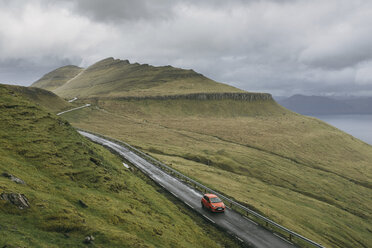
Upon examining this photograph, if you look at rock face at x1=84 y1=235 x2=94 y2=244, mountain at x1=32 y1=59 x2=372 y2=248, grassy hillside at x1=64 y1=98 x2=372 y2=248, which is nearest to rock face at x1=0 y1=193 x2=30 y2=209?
rock face at x1=84 y1=235 x2=94 y2=244

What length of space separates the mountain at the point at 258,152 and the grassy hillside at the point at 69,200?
1517 cm

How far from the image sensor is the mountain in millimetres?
44094

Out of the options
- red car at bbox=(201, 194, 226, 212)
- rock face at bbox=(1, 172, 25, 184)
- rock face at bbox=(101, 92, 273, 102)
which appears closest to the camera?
rock face at bbox=(1, 172, 25, 184)

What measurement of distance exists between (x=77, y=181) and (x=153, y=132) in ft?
239

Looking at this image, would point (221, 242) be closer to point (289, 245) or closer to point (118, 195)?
point (289, 245)

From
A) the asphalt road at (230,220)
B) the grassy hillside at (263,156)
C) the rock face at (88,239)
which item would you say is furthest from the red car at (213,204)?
the rock face at (88,239)

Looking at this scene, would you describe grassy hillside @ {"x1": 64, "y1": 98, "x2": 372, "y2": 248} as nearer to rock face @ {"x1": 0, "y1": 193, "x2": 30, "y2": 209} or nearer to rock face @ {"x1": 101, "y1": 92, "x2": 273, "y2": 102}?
rock face @ {"x1": 101, "y1": 92, "x2": 273, "y2": 102}

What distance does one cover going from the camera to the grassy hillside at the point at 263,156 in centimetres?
4372

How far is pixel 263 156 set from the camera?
83.1 metres

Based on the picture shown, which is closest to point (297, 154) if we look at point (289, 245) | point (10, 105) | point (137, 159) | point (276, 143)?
point (276, 143)

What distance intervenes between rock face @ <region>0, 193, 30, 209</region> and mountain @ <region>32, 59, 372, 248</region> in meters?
26.5

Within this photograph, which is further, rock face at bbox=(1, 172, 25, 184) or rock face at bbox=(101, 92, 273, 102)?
rock face at bbox=(101, 92, 273, 102)

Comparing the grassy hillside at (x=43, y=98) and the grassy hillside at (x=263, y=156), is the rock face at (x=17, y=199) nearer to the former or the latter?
the grassy hillside at (x=263, y=156)

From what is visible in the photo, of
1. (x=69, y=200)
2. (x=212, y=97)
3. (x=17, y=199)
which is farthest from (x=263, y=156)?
(x=212, y=97)
